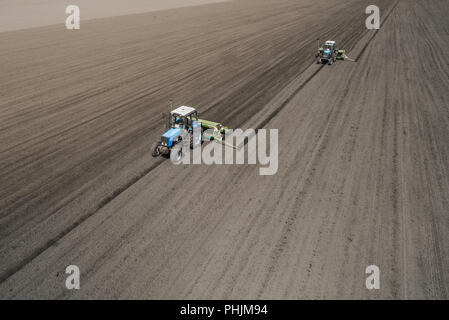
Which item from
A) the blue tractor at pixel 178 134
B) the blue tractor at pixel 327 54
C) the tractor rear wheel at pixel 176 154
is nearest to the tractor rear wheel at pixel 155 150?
the blue tractor at pixel 178 134

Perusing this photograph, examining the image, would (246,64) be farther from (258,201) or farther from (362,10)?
(362,10)

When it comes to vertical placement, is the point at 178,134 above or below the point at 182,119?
below

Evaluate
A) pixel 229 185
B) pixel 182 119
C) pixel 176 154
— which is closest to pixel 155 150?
pixel 176 154

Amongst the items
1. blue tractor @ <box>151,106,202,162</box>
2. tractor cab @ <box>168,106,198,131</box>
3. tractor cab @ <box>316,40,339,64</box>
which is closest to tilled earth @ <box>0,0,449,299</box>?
blue tractor @ <box>151,106,202,162</box>

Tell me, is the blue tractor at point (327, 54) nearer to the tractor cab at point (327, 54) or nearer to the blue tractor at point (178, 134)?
the tractor cab at point (327, 54)

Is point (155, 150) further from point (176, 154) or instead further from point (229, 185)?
point (229, 185)

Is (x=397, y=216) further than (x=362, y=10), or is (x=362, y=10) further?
(x=362, y=10)
